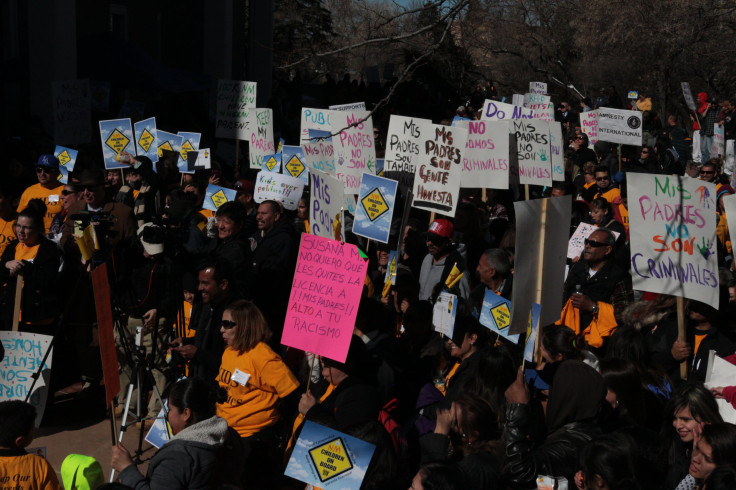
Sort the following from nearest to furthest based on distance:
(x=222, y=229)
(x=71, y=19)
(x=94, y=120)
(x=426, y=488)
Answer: (x=426, y=488) < (x=222, y=229) < (x=71, y=19) < (x=94, y=120)

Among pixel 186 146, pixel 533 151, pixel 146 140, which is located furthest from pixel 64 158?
pixel 533 151

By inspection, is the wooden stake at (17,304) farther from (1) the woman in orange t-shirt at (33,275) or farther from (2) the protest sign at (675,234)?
(2) the protest sign at (675,234)

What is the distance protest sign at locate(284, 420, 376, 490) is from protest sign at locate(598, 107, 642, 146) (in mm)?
11045

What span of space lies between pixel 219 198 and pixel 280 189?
744 millimetres

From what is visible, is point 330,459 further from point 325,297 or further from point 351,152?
point 351,152

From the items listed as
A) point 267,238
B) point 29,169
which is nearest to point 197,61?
point 29,169

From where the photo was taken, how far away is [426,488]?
3527 millimetres

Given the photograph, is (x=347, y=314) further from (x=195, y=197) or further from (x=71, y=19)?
(x=71, y=19)

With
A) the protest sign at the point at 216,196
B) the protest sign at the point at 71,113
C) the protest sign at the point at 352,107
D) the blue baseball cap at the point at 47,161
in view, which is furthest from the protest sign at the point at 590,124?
the blue baseball cap at the point at 47,161

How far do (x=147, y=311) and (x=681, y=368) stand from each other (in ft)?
13.6

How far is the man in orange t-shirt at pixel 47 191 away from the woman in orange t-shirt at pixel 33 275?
87.5 inches

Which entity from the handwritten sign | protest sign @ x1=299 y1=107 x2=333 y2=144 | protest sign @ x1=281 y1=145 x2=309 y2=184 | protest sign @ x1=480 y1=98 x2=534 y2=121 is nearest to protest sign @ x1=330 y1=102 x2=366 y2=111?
protest sign @ x1=299 y1=107 x2=333 y2=144

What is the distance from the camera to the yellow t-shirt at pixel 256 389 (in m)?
5.49

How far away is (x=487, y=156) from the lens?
356 inches
